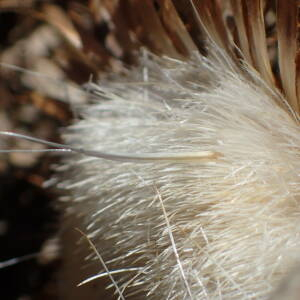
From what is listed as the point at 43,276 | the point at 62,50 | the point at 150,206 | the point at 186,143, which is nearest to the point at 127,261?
the point at 150,206

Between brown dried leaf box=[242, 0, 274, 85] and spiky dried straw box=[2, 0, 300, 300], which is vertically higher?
brown dried leaf box=[242, 0, 274, 85]

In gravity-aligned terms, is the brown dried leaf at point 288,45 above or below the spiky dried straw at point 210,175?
above

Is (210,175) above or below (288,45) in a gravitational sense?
below

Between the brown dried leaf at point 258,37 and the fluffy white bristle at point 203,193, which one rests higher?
the brown dried leaf at point 258,37

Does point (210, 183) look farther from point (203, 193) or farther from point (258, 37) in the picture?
point (258, 37)

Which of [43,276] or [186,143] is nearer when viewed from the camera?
[186,143]

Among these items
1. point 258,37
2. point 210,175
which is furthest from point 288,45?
point 210,175

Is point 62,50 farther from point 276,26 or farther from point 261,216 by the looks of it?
point 261,216

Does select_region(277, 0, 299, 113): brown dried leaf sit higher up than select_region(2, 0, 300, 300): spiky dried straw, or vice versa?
select_region(277, 0, 299, 113): brown dried leaf
